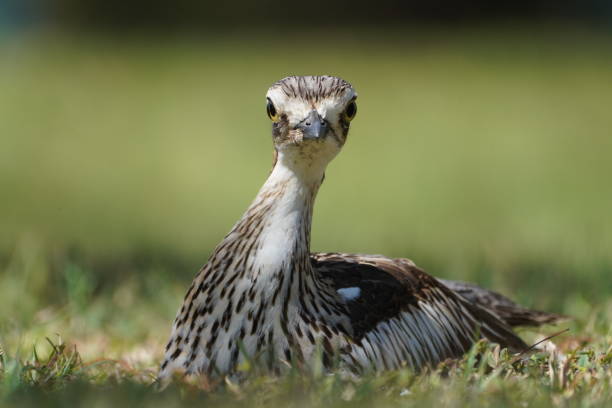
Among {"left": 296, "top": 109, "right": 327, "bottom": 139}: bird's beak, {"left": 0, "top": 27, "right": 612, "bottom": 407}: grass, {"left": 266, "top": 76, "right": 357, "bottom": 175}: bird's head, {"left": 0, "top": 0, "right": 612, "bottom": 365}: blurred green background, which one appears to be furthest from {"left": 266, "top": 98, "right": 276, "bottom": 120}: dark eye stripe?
{"left": 0, "top": 0, "right": 612, "bottom": 365}: blurred green background

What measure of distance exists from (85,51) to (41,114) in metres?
7.25

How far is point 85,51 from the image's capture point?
21.7 meters

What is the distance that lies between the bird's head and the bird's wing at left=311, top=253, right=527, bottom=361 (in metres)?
0.58

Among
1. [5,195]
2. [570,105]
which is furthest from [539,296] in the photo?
[570,105]

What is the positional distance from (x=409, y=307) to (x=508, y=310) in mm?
1086

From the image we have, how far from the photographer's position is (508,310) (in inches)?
205

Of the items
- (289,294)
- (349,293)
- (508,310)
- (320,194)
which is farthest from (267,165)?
(289,294)

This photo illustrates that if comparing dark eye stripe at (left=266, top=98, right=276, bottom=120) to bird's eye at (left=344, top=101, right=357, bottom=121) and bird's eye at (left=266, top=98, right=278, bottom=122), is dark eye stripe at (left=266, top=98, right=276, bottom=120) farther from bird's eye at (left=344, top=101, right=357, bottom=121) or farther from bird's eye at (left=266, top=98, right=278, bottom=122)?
bird's eye at (left=344, top=101, right=357, bottom=121)

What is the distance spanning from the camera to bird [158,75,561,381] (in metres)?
3.75

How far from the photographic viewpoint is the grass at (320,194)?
A: 3740 mm

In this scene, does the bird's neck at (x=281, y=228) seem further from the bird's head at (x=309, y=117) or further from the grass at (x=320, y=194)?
the grass at (x=320, y=194)

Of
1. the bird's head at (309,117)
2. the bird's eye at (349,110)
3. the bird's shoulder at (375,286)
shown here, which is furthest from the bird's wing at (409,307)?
the bird's eye at (349,110)

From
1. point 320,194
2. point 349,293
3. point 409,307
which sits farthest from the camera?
point 320,194

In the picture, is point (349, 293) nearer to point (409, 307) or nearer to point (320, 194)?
point (409, 307)
